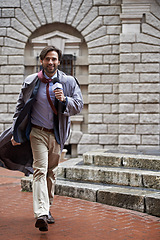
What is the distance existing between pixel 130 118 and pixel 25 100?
807 centimetres

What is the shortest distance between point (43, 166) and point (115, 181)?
8.07 feet

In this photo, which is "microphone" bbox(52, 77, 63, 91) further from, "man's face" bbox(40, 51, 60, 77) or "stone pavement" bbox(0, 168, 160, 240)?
"stone pavement" bbox(0, 168, 160, 240)

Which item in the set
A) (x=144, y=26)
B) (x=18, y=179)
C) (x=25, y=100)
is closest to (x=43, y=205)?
(x=25, y=100)

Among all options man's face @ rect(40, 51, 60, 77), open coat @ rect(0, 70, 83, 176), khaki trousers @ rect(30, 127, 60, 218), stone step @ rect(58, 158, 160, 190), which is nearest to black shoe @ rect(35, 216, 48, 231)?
khaki trousers @ rect(30, 127, 60, 218)

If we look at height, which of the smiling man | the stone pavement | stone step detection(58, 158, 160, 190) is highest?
the smiling man

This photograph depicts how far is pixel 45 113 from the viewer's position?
4.31 metres

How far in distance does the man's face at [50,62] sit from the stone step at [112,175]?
239cm

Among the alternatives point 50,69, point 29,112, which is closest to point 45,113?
point 29,112

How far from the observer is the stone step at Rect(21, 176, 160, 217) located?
5037 millimetres

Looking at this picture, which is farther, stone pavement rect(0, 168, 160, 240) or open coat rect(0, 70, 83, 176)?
open coat rect(0, 70, 83, 176)

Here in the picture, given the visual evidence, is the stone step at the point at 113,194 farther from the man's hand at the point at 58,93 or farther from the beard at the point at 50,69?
the beard at the point at 50,69

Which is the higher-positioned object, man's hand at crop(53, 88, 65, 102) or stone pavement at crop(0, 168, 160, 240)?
man's hand at crop(53, 88, 65, 102)

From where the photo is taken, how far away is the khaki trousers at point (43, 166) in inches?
160

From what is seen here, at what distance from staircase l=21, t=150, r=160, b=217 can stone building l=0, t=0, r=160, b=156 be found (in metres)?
4.76
